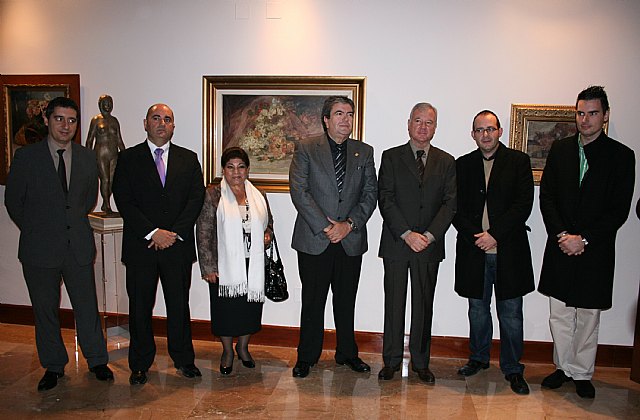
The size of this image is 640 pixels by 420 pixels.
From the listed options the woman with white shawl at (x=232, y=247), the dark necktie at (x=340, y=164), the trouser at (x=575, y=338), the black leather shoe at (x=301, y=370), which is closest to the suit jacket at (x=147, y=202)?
the woman with white shawl at (x=232, y=247)

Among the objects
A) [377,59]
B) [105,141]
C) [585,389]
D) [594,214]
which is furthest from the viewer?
[377,59]

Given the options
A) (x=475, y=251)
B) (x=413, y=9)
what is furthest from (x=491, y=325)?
(x=413, y=9)

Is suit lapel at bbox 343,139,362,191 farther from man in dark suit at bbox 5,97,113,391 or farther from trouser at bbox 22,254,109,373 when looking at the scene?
trouser at bbox 22,254,109,373

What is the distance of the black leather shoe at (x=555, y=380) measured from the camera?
3.64 metres

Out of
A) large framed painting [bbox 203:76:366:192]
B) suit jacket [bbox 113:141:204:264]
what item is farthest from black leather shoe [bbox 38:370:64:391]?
large framed painting [bbox 203:76:366:192]

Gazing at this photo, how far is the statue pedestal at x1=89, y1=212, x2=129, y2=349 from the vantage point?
4039 millimetres

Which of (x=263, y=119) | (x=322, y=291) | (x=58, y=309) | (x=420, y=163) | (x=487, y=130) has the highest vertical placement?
(x=263, y=119)

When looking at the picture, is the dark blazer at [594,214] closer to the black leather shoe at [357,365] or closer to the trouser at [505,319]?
the trouser at [505,319]

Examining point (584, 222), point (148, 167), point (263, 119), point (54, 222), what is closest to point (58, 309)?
point (54, 222)

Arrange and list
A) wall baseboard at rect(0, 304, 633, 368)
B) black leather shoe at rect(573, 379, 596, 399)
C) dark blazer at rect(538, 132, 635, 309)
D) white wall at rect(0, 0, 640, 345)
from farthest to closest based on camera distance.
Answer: wall baseboard at rect(0, 304, 633, 368) < white wall at rect(0, 0, 640, 345) < black leather shoe at rect(573, 379, 596, 399) < dark blazer at rect(538, 132, 635, 309)

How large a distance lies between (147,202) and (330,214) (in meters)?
1.20

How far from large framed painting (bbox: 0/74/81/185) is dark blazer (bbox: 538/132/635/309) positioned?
3.85 meters

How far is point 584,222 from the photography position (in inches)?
135

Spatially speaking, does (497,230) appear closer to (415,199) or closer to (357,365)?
(415,199)
